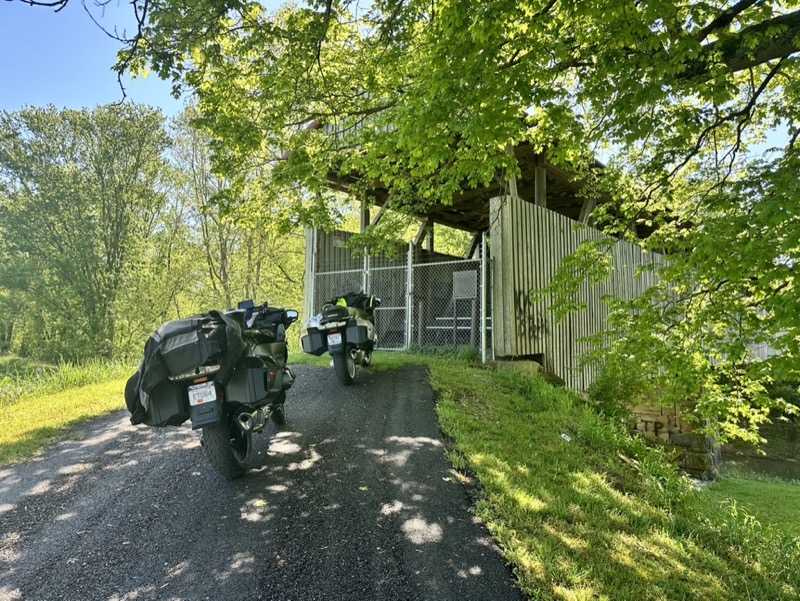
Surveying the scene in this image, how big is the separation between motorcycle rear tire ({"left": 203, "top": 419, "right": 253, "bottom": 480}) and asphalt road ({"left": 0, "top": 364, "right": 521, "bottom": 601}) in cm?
14

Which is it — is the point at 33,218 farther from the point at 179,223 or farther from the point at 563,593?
the point at 563,593

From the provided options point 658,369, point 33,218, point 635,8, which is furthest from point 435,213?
point 33,218

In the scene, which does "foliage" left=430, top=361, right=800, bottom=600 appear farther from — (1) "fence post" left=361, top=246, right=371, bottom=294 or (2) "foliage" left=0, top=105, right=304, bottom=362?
(2) "foliage" left=0, top=105, right=304, bottom=362

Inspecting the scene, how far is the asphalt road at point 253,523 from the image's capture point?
2318 mm

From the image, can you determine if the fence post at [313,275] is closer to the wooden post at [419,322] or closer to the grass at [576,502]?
the wooden post at [419,322]

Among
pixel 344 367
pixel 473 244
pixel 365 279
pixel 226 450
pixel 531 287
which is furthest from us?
pixel 473 244

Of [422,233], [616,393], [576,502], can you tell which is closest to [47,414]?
[576,502]

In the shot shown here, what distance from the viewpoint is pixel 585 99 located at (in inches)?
190

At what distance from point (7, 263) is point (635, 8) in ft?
68.6

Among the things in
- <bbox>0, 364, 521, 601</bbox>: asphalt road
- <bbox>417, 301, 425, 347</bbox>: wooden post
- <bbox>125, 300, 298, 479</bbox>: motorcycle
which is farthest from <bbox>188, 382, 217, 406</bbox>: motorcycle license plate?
<bbox>417, 301, 425, 347</bbox>: wooden post

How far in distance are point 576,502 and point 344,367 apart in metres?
3.51

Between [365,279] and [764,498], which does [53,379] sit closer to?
[365,279]

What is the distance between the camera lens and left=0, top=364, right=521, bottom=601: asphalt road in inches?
91.3

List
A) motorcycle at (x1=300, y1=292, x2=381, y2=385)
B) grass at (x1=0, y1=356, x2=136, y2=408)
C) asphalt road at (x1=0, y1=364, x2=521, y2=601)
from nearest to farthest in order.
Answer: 1. asphalt road at (x1=0, y1=364, x2=521, y2=601)
2. motorcycle at (x1=300, y1=292, x2=381, y2=385)
3. grass at (x1=0, y1=356, x2=136, y2=408)
